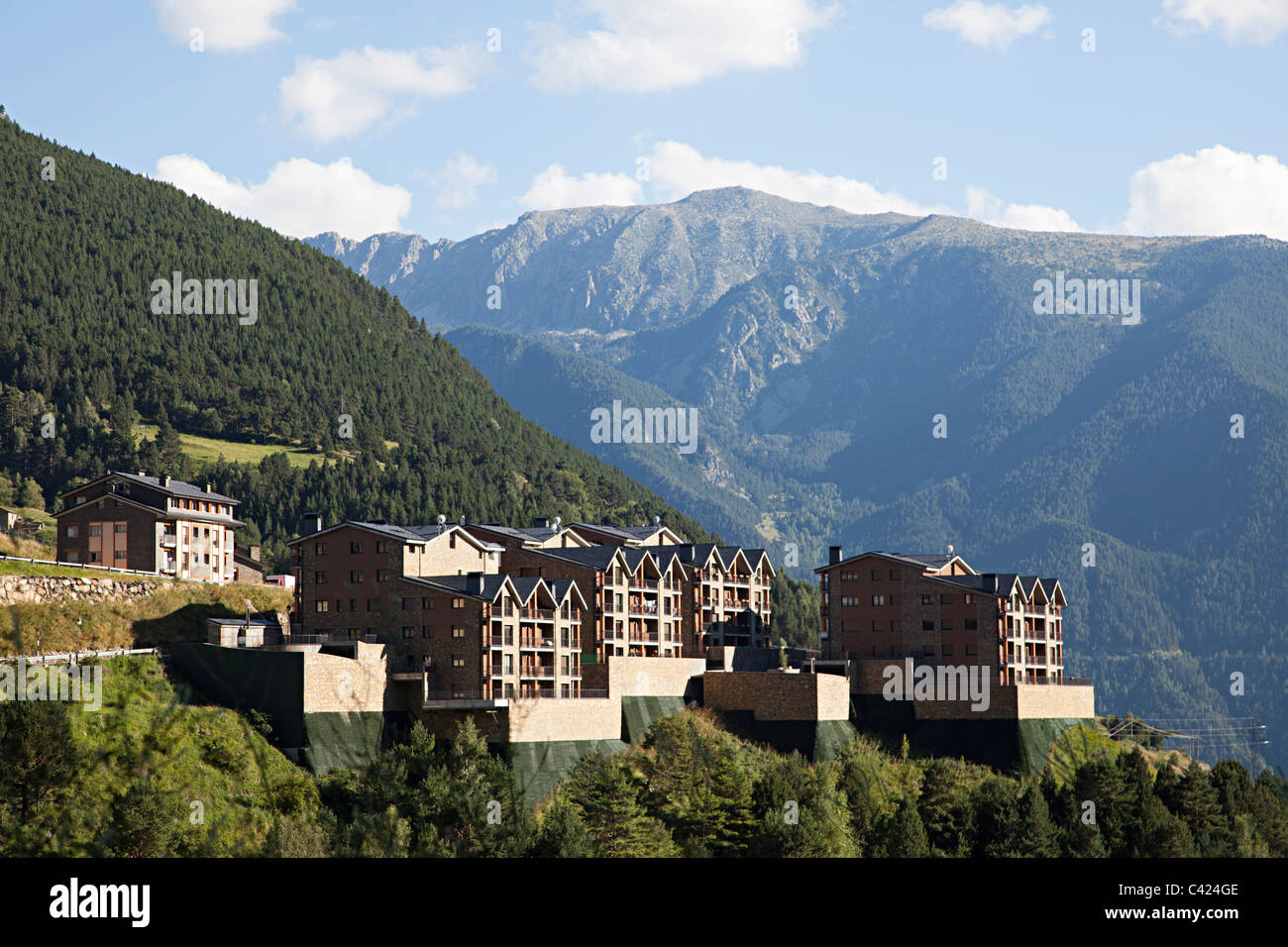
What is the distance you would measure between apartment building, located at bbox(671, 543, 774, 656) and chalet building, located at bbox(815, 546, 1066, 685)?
8.22m

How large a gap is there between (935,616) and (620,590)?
24579 millimetres

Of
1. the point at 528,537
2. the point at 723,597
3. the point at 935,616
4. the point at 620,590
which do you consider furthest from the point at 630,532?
the point at 935,616

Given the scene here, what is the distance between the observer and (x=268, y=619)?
101125 mm

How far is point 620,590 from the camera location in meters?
109

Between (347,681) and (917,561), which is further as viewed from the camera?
(917,561)

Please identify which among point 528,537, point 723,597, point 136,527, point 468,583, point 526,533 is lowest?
point 723,597

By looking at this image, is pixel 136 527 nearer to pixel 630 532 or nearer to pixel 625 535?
pixel 625 535

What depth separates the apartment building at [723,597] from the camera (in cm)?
11950

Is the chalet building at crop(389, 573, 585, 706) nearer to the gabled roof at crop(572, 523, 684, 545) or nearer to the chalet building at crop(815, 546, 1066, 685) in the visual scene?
the chalet building at crop(815, 546, 1066, 685)

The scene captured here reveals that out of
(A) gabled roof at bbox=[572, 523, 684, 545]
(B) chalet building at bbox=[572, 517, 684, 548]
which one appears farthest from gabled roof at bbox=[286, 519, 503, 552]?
(A) gabled roof at bbox=[572, 523, 684, 545]
